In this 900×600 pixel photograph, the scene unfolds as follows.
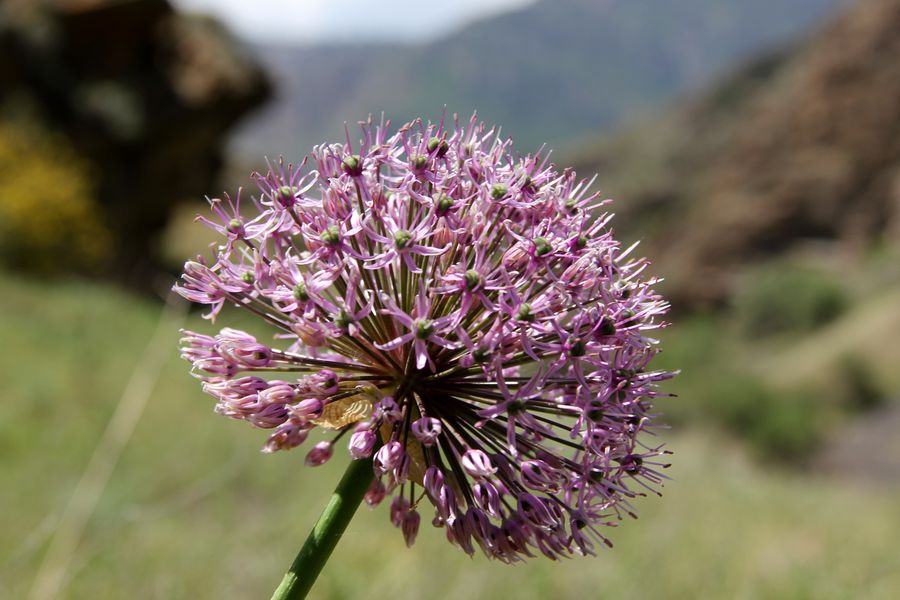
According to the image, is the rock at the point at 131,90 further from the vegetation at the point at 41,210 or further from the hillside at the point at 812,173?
the hillside at the point at 812,173

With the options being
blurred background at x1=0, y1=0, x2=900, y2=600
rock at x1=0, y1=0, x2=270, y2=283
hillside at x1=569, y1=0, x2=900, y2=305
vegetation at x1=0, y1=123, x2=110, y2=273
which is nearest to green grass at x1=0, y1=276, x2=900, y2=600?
blurred background at x1=0, y1=0, x2=900, y2=600

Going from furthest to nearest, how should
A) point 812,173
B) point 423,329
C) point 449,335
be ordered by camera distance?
point 812,173 → point 449,335 → point 423,329

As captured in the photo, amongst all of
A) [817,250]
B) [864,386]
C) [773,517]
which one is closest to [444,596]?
[773,517]

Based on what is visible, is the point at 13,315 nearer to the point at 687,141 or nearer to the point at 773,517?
the point at 773,517

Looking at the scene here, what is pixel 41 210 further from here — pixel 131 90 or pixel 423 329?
pixel 423 329

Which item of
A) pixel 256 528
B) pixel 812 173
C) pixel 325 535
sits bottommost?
pixel 256 528

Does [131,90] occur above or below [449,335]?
above

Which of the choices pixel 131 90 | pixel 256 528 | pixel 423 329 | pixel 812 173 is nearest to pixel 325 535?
pixel 423 329
